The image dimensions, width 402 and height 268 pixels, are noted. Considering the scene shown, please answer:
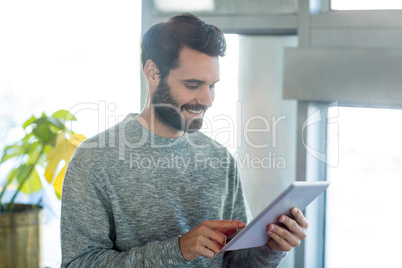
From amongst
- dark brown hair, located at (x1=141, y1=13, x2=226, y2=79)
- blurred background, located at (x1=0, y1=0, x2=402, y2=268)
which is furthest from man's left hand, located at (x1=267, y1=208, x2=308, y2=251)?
blurred background, located at (x1=0, y1=0, x2=402, y2=268)

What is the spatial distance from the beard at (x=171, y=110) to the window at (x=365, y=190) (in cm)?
60

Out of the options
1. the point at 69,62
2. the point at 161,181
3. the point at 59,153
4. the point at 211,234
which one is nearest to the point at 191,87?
the point at 161,181

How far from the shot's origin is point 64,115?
1727mm

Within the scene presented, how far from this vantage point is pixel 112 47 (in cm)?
180

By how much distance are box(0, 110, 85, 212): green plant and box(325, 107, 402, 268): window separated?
0.85 m

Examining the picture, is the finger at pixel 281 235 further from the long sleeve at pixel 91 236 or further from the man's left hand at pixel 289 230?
the long sleeve at pixel 91 236

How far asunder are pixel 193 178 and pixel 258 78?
0.54 metres

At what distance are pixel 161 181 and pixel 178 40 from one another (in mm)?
332

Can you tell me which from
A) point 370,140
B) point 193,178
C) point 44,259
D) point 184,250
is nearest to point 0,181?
point 44,259

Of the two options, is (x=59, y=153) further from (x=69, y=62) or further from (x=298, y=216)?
(x=298, y=216)

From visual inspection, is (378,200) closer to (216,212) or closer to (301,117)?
(301,117)

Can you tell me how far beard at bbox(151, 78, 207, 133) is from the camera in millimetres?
1178

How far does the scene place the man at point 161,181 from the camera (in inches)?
42.5

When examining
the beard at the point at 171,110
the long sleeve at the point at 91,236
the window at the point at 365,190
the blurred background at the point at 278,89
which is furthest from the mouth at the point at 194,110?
the window at the point at 365,190
